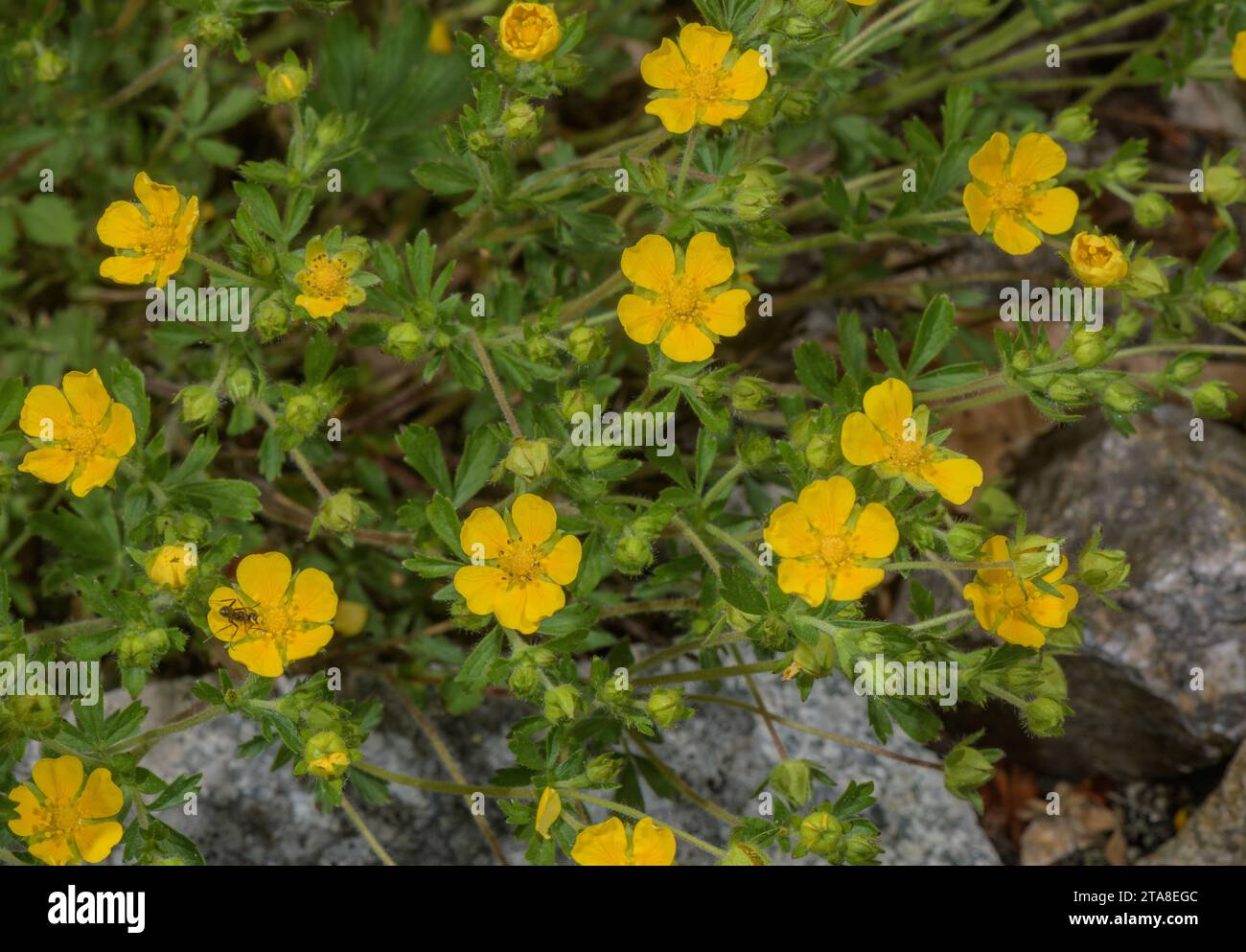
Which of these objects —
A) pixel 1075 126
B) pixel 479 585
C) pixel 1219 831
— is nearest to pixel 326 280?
pixel 479 585

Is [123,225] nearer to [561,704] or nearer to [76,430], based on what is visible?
[76,430]

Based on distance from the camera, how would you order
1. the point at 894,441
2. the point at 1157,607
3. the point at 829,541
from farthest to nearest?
the point at 1157,607
the point at 894,441
the point at 829,541

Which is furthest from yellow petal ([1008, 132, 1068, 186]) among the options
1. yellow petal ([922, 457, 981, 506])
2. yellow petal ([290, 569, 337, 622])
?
yellow petal ([290, 569, 337, 622])

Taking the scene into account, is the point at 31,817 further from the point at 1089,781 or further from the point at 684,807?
the point at 1089,781

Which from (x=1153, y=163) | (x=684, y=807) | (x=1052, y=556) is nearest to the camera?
(x=1052, y=556)

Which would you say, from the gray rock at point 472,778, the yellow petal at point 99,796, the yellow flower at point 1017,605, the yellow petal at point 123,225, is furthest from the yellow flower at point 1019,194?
the yellow petal at point 99,796
